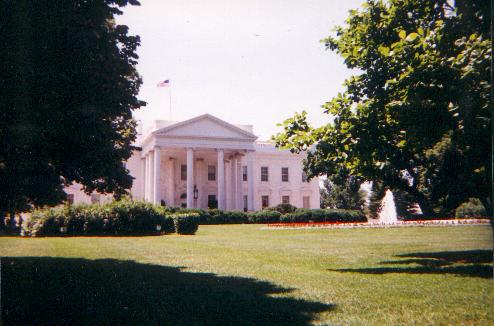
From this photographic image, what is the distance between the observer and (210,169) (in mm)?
59938

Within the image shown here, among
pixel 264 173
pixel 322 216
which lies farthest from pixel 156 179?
pixel 264 173

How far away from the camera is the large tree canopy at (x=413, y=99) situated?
326 inches

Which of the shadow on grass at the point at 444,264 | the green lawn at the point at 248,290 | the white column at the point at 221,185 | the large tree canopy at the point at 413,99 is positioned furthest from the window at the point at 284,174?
the green lawn at the point at 248,290

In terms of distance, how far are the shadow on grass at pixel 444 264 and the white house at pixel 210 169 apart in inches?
1475

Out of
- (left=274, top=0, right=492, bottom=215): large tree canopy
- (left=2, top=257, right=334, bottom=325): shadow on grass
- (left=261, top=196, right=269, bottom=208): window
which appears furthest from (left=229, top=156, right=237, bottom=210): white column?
(left=2, top=257, right=334, bottom=325): shadow on grass

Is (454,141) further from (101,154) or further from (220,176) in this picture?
(220,176)

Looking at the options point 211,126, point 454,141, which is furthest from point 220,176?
point 454,141

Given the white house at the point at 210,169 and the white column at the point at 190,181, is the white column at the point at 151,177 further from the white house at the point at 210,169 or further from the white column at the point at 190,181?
the white column at the point at 190,181

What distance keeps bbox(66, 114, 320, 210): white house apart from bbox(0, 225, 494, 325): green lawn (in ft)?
122

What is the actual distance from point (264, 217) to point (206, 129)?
44.4 ft

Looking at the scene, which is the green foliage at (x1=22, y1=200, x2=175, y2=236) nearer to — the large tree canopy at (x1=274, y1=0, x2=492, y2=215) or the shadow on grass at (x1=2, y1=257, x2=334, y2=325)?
the large tree canopy at (x1=274, y1=0, x2=492, y2=215)

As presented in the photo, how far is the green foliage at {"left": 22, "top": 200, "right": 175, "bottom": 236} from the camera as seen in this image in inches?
921

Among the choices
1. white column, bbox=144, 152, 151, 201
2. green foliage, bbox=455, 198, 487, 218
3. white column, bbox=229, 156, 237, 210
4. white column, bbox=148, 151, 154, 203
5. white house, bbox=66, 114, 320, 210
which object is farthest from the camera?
white column, bbox=229, 156, 237, 210

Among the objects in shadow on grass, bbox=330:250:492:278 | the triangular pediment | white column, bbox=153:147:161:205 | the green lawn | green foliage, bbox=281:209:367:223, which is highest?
the triangular pediment
